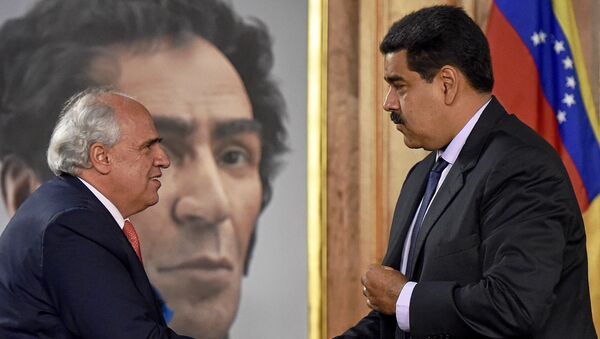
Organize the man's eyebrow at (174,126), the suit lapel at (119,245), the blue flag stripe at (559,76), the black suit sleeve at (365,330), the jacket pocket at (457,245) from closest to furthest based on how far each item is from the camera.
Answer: the jacket pocket at (457,245), the suit lapel at (119,245), the black suit sleeve at (365,330), the blue flag stripe at (559,76), the man's eyebrow at (174,126)

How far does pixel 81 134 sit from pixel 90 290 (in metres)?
0.45

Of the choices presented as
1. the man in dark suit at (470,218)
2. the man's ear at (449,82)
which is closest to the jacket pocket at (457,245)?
the man in dark suit at (470,218)

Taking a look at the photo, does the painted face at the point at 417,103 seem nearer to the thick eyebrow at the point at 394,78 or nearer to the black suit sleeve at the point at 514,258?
the thick eyebrow at the point at 394,78

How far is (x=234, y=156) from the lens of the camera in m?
3.77

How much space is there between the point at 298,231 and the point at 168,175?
573 mm

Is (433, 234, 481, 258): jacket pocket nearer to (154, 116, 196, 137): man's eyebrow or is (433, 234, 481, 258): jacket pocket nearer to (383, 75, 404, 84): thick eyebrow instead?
(383, 75, 404, 84): thick eyebrow

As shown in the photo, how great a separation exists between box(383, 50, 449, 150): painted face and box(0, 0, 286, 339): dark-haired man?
154cm

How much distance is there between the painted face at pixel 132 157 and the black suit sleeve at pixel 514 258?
795 mm

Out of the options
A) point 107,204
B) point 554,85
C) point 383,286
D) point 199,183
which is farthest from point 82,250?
point 554,85

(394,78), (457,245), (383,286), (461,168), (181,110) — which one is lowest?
(383,286)

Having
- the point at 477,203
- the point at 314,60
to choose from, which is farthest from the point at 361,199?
the point at 477,203

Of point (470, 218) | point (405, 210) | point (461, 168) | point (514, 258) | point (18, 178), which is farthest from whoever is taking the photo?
point (18, 178)

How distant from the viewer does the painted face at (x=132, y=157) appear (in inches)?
92.9

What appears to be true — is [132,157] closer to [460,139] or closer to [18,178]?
[460,139]
